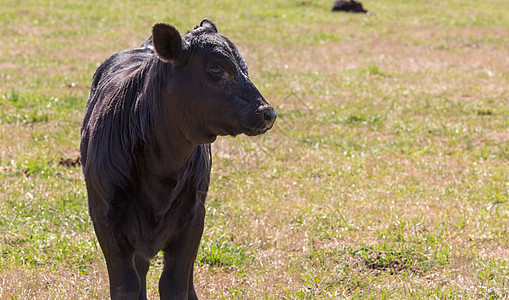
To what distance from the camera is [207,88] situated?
3.45 metres

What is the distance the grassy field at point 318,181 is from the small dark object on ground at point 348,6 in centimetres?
815

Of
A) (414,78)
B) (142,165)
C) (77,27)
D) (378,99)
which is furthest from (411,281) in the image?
(77,27)

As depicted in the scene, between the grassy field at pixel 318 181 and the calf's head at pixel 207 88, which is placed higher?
the calf's head at pixel 207 88

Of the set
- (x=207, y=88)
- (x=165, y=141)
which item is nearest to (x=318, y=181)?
(x=165, y=141)

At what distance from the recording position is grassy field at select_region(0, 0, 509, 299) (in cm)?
533

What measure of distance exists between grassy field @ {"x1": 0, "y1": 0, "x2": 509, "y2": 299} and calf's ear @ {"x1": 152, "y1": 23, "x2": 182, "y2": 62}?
90.5 inches

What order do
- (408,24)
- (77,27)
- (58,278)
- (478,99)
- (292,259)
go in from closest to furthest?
(58,278), (292,259), (478,99), (77,27), (408,24)

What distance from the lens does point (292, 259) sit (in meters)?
5.70

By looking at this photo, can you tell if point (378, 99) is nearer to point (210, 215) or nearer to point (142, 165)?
point (210, 215)

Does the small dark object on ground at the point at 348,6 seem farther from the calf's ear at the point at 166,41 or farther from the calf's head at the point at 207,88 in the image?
the calf's ear at the point at 166,41

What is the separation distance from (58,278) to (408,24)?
19.6m

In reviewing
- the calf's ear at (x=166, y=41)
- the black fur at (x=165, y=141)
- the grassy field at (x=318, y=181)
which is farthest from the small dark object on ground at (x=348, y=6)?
the calf's ear at (x=166, y=41)

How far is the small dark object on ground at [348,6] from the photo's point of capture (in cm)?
2527

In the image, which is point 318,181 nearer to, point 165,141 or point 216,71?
point 165,141
